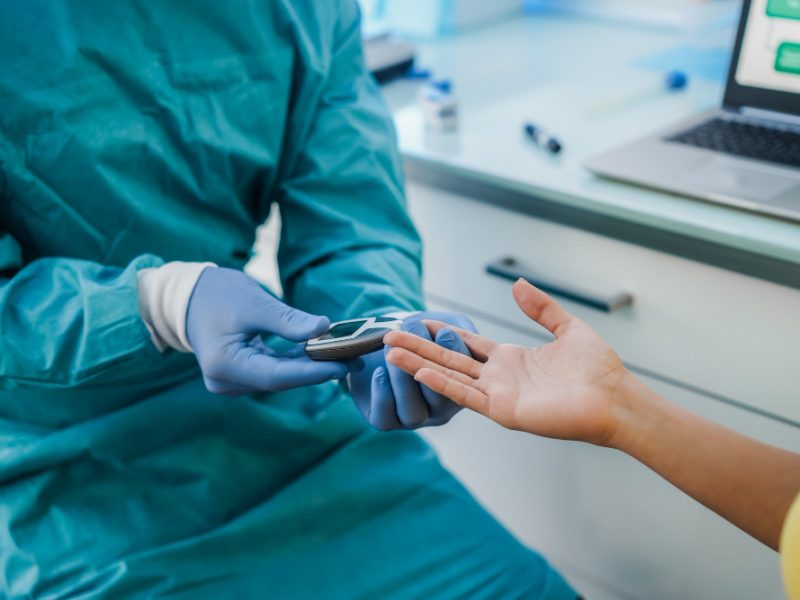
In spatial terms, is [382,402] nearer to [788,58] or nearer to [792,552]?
[792,552]

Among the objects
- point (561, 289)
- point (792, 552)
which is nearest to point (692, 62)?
point (561, 289)

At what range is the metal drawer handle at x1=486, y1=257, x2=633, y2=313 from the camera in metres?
1.11

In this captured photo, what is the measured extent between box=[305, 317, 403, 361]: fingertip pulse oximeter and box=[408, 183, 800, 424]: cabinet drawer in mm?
356

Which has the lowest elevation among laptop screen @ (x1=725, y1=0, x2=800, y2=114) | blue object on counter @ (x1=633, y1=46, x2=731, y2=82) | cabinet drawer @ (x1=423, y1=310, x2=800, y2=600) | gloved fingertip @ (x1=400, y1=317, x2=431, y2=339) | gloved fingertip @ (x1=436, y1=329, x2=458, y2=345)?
cabinet drawer @ (x1=423, y1=310, x2=800, y2=600)

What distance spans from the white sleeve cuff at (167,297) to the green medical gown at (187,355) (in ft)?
0.10

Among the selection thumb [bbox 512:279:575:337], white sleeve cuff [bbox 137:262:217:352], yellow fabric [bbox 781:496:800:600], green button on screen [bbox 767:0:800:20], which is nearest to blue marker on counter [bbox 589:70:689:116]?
green button on screen [bbox 767:0:800:20]

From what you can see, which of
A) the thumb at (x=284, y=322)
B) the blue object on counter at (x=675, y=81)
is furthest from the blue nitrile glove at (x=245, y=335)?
the blue object on counter at (x=675, y=81)

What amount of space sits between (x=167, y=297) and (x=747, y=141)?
2.43ft

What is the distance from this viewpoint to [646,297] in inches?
43.5

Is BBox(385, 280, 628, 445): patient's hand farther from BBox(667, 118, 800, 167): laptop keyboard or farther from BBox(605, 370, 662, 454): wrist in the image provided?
BBox(667, 118, 800, 167): laptop keyboard

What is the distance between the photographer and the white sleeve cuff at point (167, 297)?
0.89 m

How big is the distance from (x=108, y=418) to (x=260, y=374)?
0.70ft

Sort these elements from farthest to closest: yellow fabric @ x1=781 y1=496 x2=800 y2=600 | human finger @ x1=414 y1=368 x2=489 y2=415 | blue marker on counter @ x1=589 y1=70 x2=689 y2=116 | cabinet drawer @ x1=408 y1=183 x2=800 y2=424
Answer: blue marker on counter @ x1=589 y1=70 x2=689 y2=116 → cabinet drawer @ x1=408 y1=183 x2=800 y2=424 → human finger @ x1=414 y1=368 x2=489 y2=415 → yellow fabric @ x1=781 y1=496 x2=800 y2=600

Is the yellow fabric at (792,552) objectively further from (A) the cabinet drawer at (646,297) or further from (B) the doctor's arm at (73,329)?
(B) the doctor's arm at (73,329)
